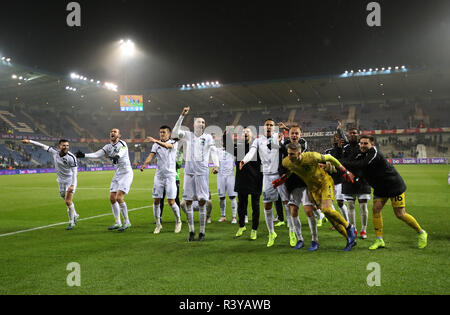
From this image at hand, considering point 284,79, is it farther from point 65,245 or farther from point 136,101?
point 65,245

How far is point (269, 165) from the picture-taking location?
661 centimetres

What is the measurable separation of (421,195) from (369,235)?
8.26 metres

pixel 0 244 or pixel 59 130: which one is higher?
pixel 59 130

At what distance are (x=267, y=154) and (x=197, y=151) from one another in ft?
4.79

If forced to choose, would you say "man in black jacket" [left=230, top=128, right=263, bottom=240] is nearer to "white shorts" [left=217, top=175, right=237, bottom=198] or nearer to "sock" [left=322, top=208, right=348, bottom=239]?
"sock" [left=322, top=208, right=348, bottom=239]

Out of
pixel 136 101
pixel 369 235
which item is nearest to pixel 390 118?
pixel 136 101

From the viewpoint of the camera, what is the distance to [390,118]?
170ft

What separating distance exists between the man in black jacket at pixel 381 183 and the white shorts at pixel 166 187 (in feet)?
12.7

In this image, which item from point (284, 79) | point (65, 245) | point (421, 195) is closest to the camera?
point (65, 245)

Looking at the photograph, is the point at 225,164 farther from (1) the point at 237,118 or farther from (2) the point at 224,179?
(1) the point at 237,118

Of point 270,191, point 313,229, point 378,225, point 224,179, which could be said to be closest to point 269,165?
point 270,191

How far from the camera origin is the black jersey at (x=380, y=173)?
597cm

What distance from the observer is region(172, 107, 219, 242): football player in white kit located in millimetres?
6836

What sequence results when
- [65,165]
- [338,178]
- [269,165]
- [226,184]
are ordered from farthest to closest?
[226,184], [65,165], [338,178], [269,165]
